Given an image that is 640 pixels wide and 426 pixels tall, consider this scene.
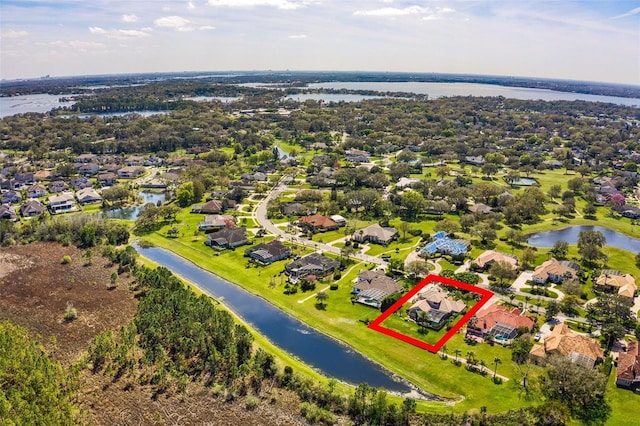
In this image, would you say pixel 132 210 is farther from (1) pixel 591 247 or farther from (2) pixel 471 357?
(1) pixel 591 247

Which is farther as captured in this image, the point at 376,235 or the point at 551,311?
the point at 376,235

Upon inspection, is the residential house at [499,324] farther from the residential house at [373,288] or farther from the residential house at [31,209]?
the residential house at [31,209]

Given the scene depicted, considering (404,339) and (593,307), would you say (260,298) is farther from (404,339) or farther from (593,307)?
(593,307)

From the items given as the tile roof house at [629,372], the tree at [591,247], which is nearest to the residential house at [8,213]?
the tile roof house at [629,372]

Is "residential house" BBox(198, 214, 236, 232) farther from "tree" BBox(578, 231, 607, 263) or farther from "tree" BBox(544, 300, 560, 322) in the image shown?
"tree" BBox(578, 231, 607, 263)

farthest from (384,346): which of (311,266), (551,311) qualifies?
(551,311)
